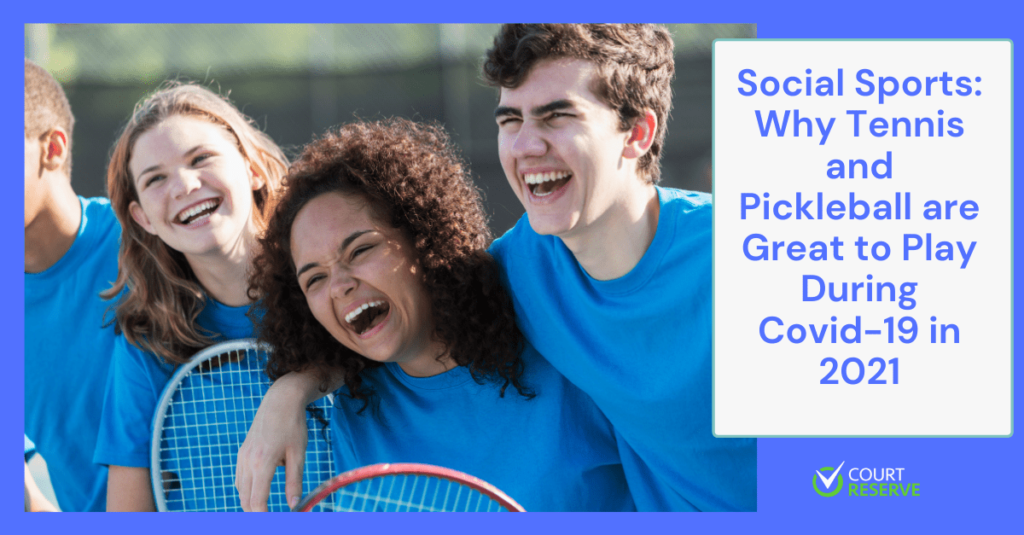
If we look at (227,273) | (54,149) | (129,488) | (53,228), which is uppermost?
(54,149)

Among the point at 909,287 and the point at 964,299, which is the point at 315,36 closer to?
the point at 909,287

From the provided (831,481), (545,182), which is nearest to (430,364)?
(545,182)

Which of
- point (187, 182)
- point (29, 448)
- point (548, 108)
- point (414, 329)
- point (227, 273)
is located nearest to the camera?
point (548, 108)

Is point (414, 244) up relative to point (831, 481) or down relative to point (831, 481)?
up

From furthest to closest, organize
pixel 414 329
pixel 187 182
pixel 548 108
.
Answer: pixel 187 182 < pixel 414 329 < pixel 548 108

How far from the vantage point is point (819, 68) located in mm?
1978

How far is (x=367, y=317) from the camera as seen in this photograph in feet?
6.41

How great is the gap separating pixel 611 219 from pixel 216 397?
1.26 m

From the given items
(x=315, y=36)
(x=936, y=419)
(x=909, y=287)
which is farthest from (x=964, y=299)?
(x=315, y=36)

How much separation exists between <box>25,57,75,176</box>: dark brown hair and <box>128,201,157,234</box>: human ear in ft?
1.22

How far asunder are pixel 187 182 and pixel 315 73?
55cm

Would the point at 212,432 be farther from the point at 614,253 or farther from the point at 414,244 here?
the point at 614,253

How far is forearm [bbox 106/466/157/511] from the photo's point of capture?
7.20ft

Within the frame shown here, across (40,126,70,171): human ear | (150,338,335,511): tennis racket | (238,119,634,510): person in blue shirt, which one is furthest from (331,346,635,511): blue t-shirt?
(40,126,70,171): human ear
